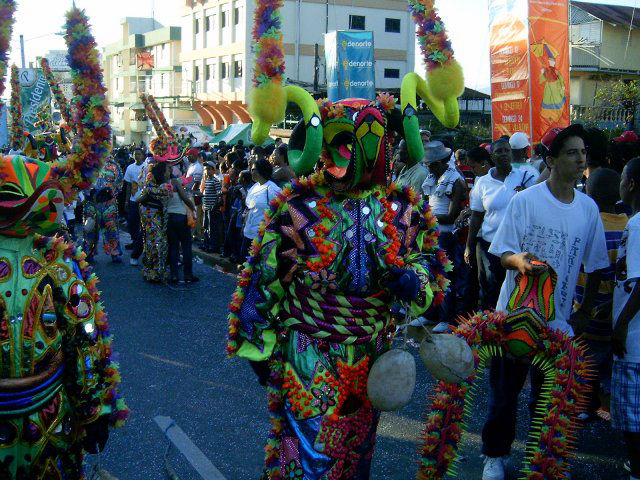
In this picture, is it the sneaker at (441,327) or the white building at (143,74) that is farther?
the white building at (143,74)

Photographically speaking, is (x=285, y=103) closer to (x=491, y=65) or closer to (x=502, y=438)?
(x=502, y=438)

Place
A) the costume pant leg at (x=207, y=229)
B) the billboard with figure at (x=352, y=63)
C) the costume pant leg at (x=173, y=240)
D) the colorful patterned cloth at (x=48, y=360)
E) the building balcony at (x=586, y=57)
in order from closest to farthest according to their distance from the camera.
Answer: the colorful patterned cloth at (x=48, y=360), the costume pant leg at (x=173, y=240), the costume pant leg at (x=207, y=229), the billboard with figure at (x=352, y=63), the building balcony at (x=586, y=57)

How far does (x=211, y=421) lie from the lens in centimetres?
553

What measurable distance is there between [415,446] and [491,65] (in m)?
7.62

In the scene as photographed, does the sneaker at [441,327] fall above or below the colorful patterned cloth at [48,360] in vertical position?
below

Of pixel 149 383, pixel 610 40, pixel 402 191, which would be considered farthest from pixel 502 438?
pixel 610 40

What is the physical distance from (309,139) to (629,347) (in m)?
2.01

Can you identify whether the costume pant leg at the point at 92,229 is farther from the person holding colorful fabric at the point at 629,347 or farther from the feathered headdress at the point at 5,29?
the person holding colorful fabric at the point at 629,347

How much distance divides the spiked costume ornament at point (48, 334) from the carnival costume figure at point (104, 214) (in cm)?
930

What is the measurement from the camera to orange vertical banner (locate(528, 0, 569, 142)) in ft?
34.1

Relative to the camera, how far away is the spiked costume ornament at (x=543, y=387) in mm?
3885

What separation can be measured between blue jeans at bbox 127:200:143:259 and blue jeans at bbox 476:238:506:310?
699 centimetres

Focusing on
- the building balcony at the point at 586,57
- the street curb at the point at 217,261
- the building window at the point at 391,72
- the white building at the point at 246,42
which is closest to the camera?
the street curb at the point at 217,261

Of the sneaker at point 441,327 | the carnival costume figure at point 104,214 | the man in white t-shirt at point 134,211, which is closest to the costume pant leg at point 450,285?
the sneaker at point 441,327
